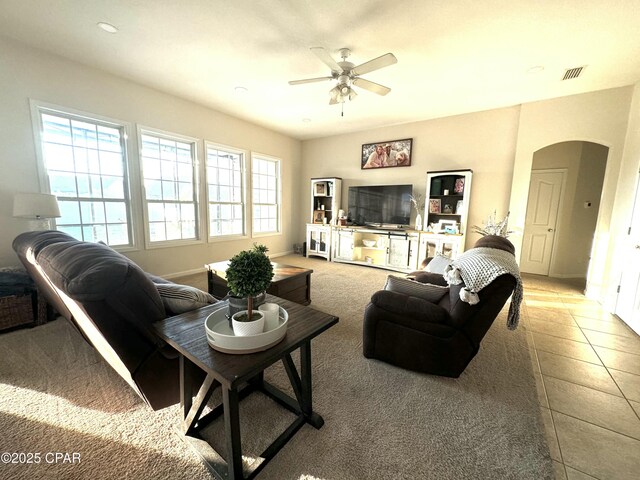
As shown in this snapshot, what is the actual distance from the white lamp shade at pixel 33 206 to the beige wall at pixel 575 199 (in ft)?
23.4

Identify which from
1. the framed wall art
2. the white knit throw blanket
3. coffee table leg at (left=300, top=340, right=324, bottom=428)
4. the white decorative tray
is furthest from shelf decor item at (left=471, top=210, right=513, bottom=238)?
the white decorative tray

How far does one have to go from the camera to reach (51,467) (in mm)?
1168

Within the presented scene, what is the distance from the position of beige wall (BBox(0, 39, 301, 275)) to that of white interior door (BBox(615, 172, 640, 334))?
5502 millimetres

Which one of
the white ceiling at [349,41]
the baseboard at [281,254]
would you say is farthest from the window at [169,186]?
the baseboard at [281,254]

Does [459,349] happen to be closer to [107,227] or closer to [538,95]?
[538,95]

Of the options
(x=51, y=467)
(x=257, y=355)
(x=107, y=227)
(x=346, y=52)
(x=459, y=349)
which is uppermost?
(x=346, y=52)

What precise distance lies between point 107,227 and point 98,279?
10.4 feet

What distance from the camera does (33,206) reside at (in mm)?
2484

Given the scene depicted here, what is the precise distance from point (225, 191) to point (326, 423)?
169 inches

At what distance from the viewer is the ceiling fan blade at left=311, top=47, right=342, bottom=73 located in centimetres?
222

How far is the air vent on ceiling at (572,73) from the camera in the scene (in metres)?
2.88

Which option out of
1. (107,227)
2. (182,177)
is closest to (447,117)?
(182,177)

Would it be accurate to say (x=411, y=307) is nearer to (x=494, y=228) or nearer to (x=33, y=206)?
(x=494, y=228)

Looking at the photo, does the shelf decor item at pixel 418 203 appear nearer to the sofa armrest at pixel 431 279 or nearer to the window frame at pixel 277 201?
the sofa armrest at pixel 431 279
